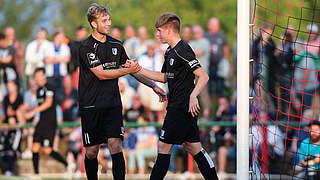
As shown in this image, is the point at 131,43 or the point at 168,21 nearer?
the point at 168,21

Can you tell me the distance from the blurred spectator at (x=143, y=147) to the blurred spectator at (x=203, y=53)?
1.71 meters

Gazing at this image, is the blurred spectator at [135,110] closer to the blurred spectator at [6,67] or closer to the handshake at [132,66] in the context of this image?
the blurred spectator at [6,67]

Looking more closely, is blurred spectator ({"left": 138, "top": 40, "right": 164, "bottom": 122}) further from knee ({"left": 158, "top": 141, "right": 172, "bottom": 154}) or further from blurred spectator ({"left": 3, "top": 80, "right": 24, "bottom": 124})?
knee ({"left": 158, "top": 141, "right": 172, "bottom": 154})

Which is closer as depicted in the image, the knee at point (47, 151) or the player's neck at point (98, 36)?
the player's neck at point (98, 36)

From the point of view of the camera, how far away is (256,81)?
1034cm

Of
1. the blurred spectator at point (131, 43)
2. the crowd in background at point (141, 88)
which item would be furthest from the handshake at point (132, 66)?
the blurred spectator at point (131, 43)

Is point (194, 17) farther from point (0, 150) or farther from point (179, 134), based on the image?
point (179, 134)

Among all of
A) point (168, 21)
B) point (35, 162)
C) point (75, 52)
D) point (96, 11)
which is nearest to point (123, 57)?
point (96, 11)

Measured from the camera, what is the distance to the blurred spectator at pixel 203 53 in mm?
13727

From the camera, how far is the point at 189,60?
283 inches

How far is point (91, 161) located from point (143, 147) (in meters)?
5.04

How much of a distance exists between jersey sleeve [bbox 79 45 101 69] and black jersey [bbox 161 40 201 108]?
2.78 feet

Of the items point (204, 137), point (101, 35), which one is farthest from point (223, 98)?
point (101, 35)

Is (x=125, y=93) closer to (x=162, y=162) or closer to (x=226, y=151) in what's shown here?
(x=226, y=151)
